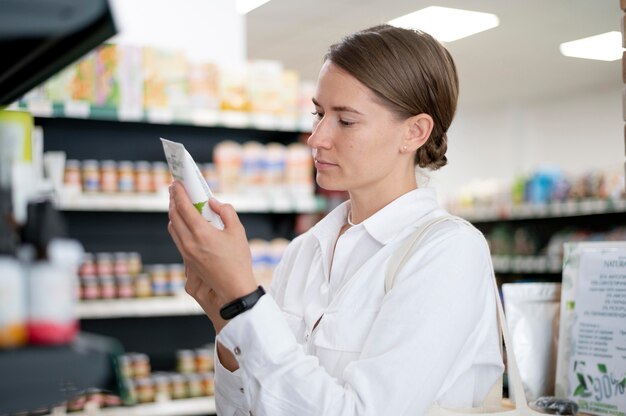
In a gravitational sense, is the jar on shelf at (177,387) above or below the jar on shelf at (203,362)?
below

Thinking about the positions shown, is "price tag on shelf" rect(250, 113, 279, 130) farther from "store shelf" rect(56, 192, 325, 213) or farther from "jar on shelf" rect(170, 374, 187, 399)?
"jar on shelf" rect(170, 374, 187, 399)

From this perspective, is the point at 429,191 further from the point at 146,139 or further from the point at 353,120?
the point at 146,139

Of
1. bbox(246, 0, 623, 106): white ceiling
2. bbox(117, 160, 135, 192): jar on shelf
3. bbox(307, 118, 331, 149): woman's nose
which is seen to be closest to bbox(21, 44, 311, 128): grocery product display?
bbox(117, 160, 135, 192): jar on shelf

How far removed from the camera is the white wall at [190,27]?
15.0 ft

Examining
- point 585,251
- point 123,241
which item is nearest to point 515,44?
point 123,241

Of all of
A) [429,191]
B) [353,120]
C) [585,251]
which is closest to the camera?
[353,120]

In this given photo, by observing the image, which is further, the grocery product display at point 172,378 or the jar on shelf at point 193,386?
the jar on shelf at point 193,386

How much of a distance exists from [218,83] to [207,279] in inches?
115

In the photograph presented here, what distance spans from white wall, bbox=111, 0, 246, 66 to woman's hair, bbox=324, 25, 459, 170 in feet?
10.2

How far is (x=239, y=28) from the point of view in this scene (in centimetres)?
486

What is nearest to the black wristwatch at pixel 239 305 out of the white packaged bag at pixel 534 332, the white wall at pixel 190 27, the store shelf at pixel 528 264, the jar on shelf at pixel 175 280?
the white packaged bag at pixel 534 332

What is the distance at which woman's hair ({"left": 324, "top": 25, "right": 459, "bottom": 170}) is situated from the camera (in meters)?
1.45

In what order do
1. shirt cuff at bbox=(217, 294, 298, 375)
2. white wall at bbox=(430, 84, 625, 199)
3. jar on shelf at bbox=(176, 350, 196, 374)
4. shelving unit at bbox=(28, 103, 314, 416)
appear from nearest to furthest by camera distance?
shirt cuff at bbox=(217, 294, 298, 375), shelving unit at bbox=(28, 103, 314, 416), jar on shelf at bbox=(176, 350, 196, 374), white wall at bbox=(430, 84, 625, 199)

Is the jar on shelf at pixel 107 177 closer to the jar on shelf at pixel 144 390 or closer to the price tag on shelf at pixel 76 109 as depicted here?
the price tag on shelf at pixel 76 109
